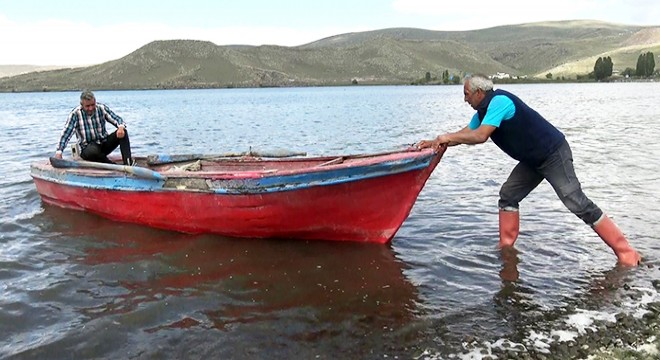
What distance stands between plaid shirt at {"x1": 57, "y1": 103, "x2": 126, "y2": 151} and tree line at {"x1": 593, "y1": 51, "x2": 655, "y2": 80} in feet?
469

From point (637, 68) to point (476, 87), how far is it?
147608 mm

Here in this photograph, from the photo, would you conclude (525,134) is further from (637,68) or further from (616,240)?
(637,68)

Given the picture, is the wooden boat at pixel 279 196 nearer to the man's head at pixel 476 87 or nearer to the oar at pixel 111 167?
the oar at pixel 111 167

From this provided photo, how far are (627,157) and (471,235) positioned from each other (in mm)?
9961

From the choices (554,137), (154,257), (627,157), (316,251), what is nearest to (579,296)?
(554,137)

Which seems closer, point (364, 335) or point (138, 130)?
point (364, 335)

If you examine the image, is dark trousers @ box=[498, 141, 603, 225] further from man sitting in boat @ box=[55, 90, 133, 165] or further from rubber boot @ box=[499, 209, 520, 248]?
man sitting in boat @ box=[55, 90, 133, 165]

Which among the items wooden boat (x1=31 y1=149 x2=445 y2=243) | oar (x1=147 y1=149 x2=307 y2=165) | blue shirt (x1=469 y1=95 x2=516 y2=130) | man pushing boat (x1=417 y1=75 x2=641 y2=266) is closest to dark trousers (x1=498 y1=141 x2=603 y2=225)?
man pushing boat (x1=417 y1=75 x2=641 y2=266)

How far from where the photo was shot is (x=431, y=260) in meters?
8.02

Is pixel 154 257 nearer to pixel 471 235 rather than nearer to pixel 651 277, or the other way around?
pixel 471 235

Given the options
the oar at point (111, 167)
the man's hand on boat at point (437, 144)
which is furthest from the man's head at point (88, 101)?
the man's hand on boat at point (437, 144)

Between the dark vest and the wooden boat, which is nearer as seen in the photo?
the dark vest

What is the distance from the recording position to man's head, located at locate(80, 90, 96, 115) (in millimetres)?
10289

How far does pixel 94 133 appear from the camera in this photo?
35.9 ft
